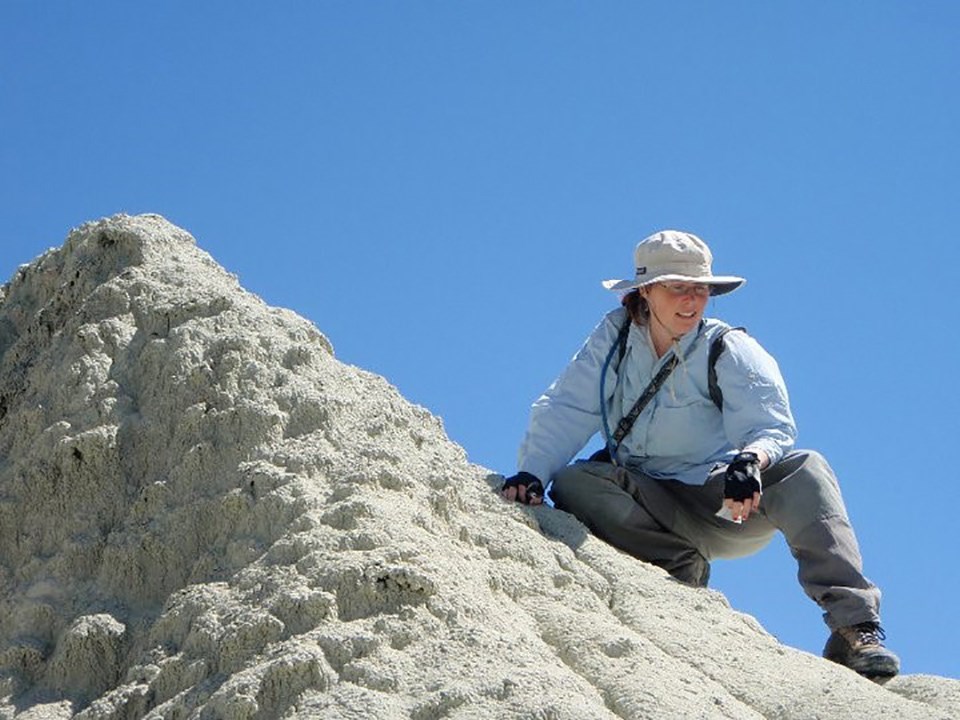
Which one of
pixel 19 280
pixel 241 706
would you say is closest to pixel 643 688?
pixel 241 706

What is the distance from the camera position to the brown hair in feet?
22.7

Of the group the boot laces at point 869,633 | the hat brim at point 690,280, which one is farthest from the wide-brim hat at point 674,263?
the boot laces at point 869,633

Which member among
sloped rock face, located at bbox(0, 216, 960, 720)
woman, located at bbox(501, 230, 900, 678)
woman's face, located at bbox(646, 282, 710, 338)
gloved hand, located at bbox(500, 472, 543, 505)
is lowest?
sloped rock face, located at bbox(0, 216, 960, 720)

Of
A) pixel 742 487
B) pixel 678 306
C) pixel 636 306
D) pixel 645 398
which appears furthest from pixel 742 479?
pixel 636 306

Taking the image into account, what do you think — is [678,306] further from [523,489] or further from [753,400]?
[523,489]

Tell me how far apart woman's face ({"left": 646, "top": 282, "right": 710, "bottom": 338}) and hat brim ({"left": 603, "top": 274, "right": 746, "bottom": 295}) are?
2cm

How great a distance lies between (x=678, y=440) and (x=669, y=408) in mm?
127

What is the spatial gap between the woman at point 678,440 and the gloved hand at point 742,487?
97 mm

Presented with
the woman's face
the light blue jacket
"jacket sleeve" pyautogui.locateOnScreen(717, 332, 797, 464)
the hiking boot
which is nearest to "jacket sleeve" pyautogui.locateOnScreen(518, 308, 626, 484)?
the light blue jacket

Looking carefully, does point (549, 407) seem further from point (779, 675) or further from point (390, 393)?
point (779, 675)

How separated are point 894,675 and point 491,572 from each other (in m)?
1.46

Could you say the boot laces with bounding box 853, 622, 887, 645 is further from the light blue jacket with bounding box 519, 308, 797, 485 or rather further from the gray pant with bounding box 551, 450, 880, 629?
the light blue jacket with bounding box 519, 308, 797, 485

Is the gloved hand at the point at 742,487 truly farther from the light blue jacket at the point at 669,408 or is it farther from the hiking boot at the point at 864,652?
the hiking boot at the point at 864,652

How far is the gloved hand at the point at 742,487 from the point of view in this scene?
6188 millimetres
